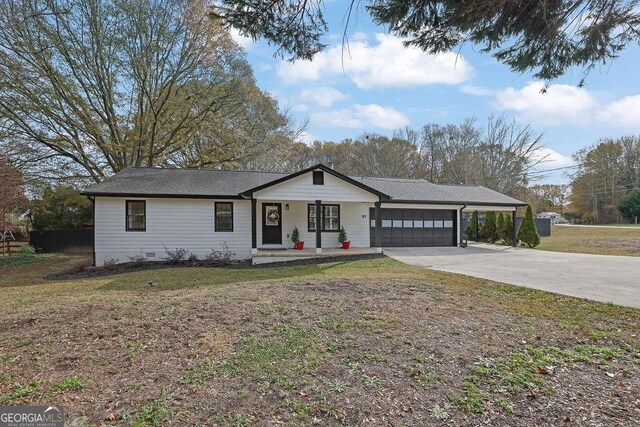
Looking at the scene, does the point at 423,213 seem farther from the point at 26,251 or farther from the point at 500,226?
the point at 26,251

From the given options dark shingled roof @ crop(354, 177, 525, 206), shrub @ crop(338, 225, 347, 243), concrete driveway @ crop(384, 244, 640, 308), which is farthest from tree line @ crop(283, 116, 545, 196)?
concrete driveway @ crop(384, 244, 640, 308)

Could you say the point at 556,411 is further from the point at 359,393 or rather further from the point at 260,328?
the point at 260,328

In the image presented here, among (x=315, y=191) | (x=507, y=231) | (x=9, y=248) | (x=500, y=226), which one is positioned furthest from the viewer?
(x=500, y=226)

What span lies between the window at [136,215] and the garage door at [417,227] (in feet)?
31.8

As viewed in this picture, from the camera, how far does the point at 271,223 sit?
15125 millimetres

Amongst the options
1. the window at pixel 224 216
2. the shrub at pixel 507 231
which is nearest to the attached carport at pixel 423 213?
the shrub at pixel 507 231

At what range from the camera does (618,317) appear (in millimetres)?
5359

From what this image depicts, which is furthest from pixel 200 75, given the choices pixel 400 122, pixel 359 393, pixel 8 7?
pixel 400 122

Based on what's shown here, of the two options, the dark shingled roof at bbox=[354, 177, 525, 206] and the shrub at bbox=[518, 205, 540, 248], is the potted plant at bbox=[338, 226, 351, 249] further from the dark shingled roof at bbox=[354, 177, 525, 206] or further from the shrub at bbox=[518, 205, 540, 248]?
the shrub at bbox=[518, 205, 540, 248]

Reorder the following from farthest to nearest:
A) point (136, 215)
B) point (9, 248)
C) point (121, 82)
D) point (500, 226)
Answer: point (500, 226), point (121, 82), point (9, 248), point (136, 215)

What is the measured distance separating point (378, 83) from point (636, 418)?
584 cm

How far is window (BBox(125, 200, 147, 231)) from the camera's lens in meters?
13.2

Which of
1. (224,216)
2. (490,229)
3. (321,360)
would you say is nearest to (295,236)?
(224,216)

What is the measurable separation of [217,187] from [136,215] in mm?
3189
